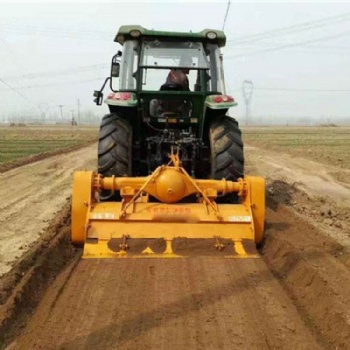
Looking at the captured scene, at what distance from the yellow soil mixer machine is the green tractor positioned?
2.83 feet

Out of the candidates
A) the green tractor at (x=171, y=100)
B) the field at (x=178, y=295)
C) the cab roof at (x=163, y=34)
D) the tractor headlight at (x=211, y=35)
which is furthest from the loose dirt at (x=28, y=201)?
the tractor headlight at (x=211, y=35)

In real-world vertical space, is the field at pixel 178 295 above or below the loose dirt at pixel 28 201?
above

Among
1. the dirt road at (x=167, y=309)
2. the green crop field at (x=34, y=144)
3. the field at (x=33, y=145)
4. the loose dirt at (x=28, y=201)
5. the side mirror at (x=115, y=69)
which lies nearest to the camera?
the dirt road at (x=167, y=309)

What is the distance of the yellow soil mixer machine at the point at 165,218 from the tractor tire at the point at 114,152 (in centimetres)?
56

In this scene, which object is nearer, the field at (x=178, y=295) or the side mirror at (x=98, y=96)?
the field at (x=178, y=295)

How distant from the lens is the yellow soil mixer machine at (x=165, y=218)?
547 cm

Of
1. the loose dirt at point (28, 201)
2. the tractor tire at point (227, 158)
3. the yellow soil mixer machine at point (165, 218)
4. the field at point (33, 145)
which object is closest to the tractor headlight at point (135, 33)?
the tractor tire at point (227, 158)

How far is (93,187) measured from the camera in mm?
5953

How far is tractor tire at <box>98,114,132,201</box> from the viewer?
6.59 metres

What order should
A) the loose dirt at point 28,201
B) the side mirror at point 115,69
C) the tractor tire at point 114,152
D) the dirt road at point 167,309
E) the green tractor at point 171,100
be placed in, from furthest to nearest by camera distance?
1. the side mirror at point 115,69
2. the green tractor at point 171,100
3. the tractor tire at point 114,152
4. the loose dirt at point 28,201
5. the dirt road at point 167,309

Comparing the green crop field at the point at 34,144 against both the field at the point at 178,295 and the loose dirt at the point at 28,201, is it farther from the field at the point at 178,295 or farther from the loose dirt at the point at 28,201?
the field at the point at 178,295

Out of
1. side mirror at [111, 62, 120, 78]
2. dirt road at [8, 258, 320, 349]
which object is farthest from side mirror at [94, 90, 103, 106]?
dirt road at [8, 258, 320, 349]

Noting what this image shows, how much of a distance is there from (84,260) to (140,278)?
2.48ft

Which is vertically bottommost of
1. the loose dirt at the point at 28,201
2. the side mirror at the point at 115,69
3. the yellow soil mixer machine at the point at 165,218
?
the loose dirt at the point at 28,201
